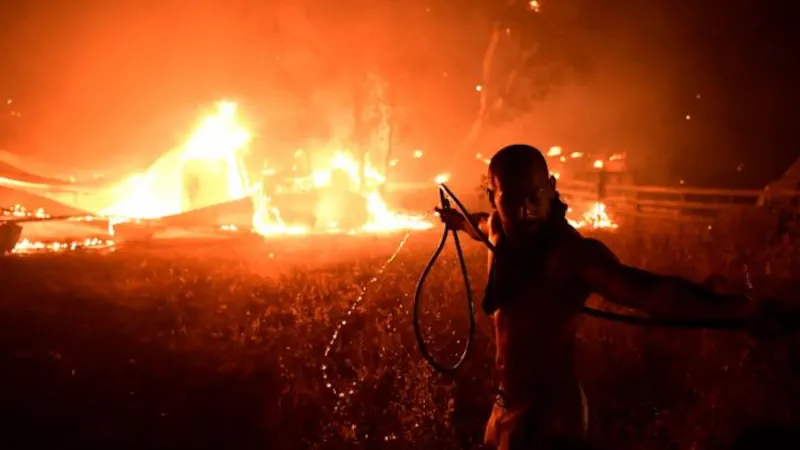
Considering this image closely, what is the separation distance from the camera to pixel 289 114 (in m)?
30.5

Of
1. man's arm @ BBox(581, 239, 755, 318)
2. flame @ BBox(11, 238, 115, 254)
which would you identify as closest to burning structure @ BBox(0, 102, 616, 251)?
flame @ BBox(11, 238, 115, 254)

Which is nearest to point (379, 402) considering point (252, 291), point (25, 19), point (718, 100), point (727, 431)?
point (727, 431)

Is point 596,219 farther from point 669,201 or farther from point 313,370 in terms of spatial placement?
point 313,370

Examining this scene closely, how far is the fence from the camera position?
14867mm

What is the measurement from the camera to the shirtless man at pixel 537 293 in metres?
2.40

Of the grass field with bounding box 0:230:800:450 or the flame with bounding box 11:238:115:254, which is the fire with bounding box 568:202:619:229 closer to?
the grass field with bounding box 0:230:800:450

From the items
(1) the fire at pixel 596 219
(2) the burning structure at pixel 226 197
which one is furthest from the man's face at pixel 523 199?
(1) the fire at pixel 596 219

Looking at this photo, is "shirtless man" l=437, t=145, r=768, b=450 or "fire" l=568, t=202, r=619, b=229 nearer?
"shirtless man" l=437, t=145, r=768, b=450

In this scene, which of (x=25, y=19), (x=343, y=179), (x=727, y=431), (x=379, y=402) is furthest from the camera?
(x=25, y=19)

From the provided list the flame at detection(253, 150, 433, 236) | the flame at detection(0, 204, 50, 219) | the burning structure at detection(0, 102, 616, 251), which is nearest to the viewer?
the flame at detection(0, 204, 50, 219)

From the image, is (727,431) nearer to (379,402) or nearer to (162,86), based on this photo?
(379,402)

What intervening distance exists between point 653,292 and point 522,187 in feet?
2.16

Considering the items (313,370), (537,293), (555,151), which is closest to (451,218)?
(537,293)

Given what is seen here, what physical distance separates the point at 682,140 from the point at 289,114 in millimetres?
20713
